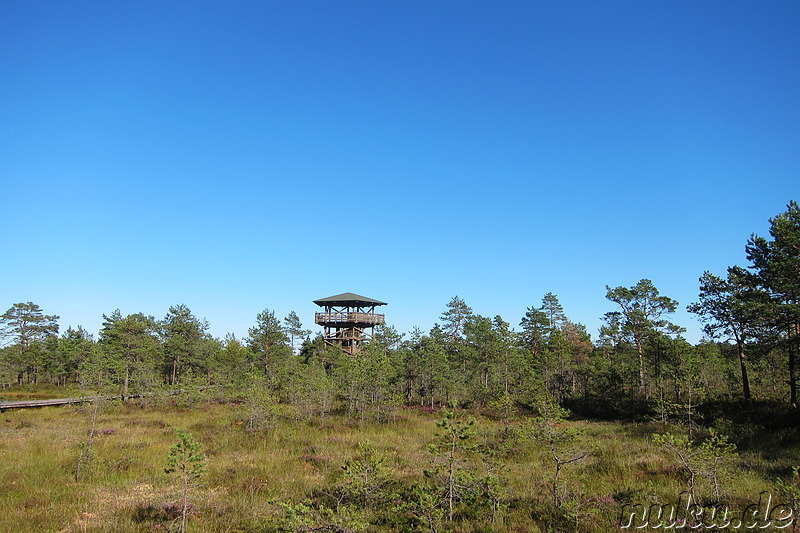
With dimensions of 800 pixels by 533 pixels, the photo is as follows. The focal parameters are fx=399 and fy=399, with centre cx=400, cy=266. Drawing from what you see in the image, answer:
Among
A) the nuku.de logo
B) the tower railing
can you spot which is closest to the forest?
the nuku.de logo

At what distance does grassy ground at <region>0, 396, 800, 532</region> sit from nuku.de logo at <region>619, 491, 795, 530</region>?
0.41 meters

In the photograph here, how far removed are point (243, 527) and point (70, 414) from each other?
32.0 metres

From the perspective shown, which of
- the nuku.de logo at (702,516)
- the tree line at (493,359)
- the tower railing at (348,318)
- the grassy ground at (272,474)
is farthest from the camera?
the tower railing at (348,318)

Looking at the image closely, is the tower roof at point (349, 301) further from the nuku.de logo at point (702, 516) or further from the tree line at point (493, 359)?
the nuku.de logo at point (702, 516)

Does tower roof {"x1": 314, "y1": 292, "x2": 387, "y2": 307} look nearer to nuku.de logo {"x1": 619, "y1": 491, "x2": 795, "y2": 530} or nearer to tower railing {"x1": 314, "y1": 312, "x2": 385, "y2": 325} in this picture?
tower railing {"x1": 314, "y1": 312, "x2": 385, "y2": 325}

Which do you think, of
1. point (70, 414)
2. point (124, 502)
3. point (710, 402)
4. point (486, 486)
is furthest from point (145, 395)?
point (710, 402)

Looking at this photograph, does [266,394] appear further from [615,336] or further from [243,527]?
[615,336]

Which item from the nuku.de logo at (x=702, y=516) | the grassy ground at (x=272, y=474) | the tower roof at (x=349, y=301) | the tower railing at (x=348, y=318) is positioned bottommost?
the grassy ground at (x=272, y=474)

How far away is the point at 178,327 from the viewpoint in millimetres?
50125

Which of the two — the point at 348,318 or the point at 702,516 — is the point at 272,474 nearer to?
the point at 702,516

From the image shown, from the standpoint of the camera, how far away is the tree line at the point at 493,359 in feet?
74.6

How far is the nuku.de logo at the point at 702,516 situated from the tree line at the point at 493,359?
692cm

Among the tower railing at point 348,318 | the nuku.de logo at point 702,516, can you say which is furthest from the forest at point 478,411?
the tower railing at point 348,318

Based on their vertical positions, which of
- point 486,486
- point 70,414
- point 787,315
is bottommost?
point 70,414
